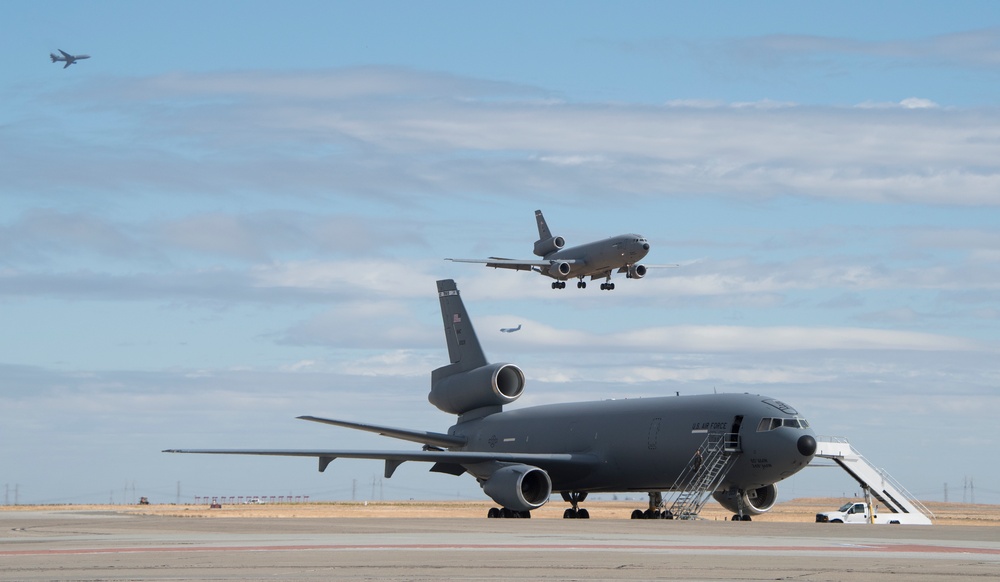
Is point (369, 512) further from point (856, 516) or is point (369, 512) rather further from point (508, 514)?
point (856, 516)

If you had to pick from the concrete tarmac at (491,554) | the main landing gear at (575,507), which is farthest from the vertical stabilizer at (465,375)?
the concrete tarmac at (491,554)

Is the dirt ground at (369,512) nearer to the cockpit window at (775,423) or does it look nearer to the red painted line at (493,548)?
the cockpit window at (775,423)

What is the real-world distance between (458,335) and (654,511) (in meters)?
15.5

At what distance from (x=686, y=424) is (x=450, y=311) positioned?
1776 cm

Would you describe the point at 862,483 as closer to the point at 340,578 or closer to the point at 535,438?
the point at 535,438

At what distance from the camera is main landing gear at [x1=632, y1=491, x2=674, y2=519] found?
40844 millimetres

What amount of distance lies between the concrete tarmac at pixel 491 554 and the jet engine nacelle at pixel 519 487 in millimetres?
16590

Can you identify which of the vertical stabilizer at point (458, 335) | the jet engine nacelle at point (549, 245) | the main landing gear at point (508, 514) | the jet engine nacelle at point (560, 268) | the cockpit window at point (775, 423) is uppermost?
the jet engine nacelle at point (549, 245)

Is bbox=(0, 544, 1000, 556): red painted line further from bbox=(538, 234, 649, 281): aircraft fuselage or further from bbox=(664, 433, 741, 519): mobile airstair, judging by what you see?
bbox=(538, 234, 649, 281): aircraft fuselage

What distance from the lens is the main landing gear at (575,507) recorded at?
47.9m

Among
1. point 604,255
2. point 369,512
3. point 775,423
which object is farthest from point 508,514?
point 604,255

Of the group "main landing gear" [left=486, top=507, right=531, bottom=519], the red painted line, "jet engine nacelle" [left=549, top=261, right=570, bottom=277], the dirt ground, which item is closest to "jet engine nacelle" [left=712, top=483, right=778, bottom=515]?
"main landing gear" [left=486, top=507, right=531, bottom=519]

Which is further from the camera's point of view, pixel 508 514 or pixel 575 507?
pixel 575 507

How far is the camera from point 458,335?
5738 centimetres
